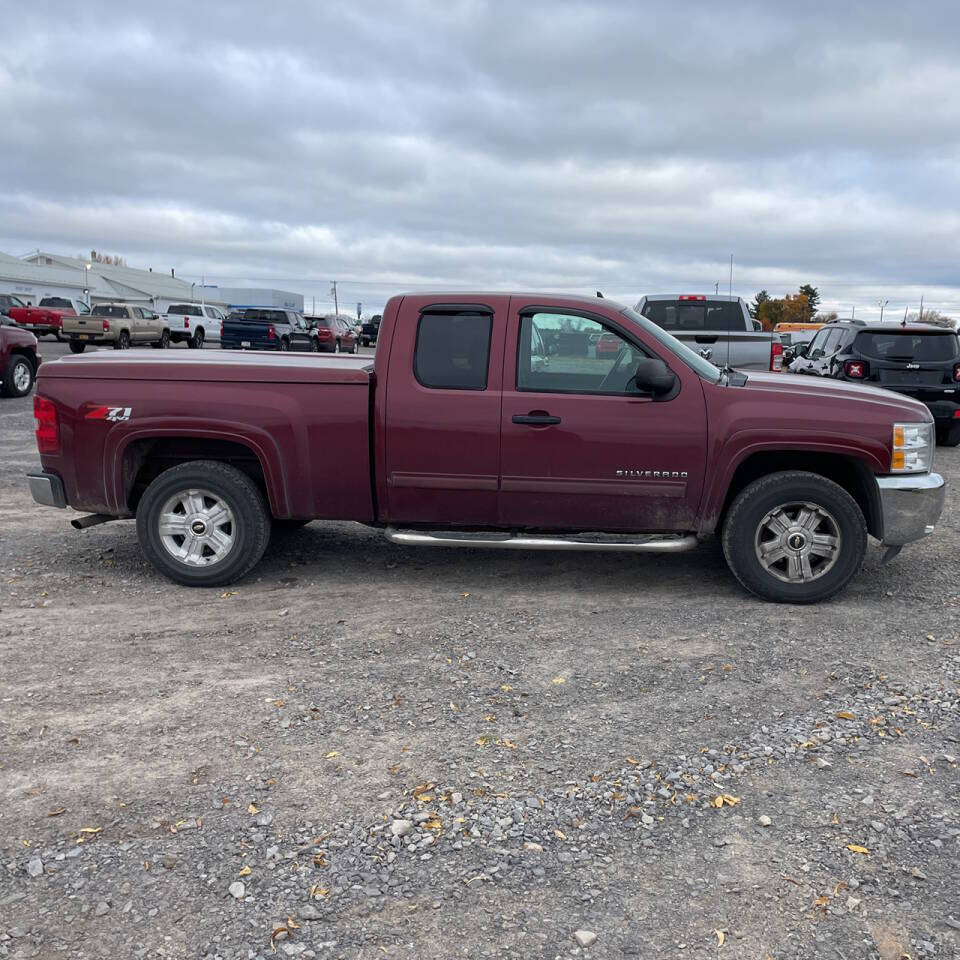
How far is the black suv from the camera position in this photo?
13.3 metres

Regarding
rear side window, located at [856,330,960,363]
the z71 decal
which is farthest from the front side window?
rear side window, located at [856,330,960,363]

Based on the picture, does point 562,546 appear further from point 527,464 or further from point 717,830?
point 717,830

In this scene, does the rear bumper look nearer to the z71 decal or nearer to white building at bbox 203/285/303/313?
the z71 decal

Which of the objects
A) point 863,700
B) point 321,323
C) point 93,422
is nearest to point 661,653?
point 863,700

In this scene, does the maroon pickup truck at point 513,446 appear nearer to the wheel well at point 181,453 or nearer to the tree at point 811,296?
the wheel well at point 181,453

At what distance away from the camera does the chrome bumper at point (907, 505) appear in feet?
19.5

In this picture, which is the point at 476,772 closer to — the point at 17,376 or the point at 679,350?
Answer: the point at 679,350

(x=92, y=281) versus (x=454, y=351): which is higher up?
(x=92, y=281)

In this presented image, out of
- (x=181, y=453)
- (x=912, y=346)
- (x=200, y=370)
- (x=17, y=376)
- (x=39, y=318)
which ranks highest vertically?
(x=39, y=318)

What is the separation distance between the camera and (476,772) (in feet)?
12.3

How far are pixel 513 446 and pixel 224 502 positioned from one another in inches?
75.6

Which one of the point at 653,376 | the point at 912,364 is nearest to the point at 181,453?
the point at 653,376

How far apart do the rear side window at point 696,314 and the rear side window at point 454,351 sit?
8254mm

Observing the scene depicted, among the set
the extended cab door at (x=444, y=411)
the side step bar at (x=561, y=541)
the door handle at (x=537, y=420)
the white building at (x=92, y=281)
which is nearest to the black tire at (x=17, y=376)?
the extended cab door at (x=444, y=411)
